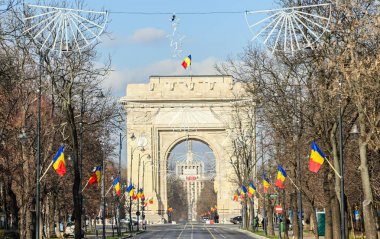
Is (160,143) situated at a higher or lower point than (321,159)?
higher

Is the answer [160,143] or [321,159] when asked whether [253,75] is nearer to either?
[321,159]

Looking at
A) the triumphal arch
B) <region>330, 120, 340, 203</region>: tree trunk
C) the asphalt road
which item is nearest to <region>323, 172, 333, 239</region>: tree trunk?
<region>330, 120, 340, 203</region>: tree trunk

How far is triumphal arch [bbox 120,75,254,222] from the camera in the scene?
13338 cm

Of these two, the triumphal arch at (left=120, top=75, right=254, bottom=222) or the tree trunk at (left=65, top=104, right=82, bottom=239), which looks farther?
the triumphal arch at (left=120, top=75, right=254, bottom=222)

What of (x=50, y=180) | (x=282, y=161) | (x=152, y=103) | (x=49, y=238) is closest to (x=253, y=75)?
(x=282, y=161)

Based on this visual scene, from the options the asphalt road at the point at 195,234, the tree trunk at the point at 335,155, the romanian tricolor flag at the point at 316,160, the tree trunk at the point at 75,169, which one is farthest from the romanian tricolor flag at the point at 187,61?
the romanian tricolor flag at the point at 316,160

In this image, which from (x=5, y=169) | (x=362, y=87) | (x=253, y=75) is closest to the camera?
(x=362, y=87)

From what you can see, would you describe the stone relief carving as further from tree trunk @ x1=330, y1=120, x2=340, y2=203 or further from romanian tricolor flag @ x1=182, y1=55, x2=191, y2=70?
tree trunk @ x1=330, y1=120, x2=340, y2=203

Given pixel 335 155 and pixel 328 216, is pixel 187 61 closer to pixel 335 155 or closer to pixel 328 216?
pixel 328 216

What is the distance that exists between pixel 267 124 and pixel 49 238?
69.7 ft

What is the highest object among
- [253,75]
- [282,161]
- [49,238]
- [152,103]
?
[152,103]

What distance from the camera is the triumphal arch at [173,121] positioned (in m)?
133

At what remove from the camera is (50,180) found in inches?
2313

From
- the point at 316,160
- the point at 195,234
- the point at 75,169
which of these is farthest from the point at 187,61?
the point at 316,160
